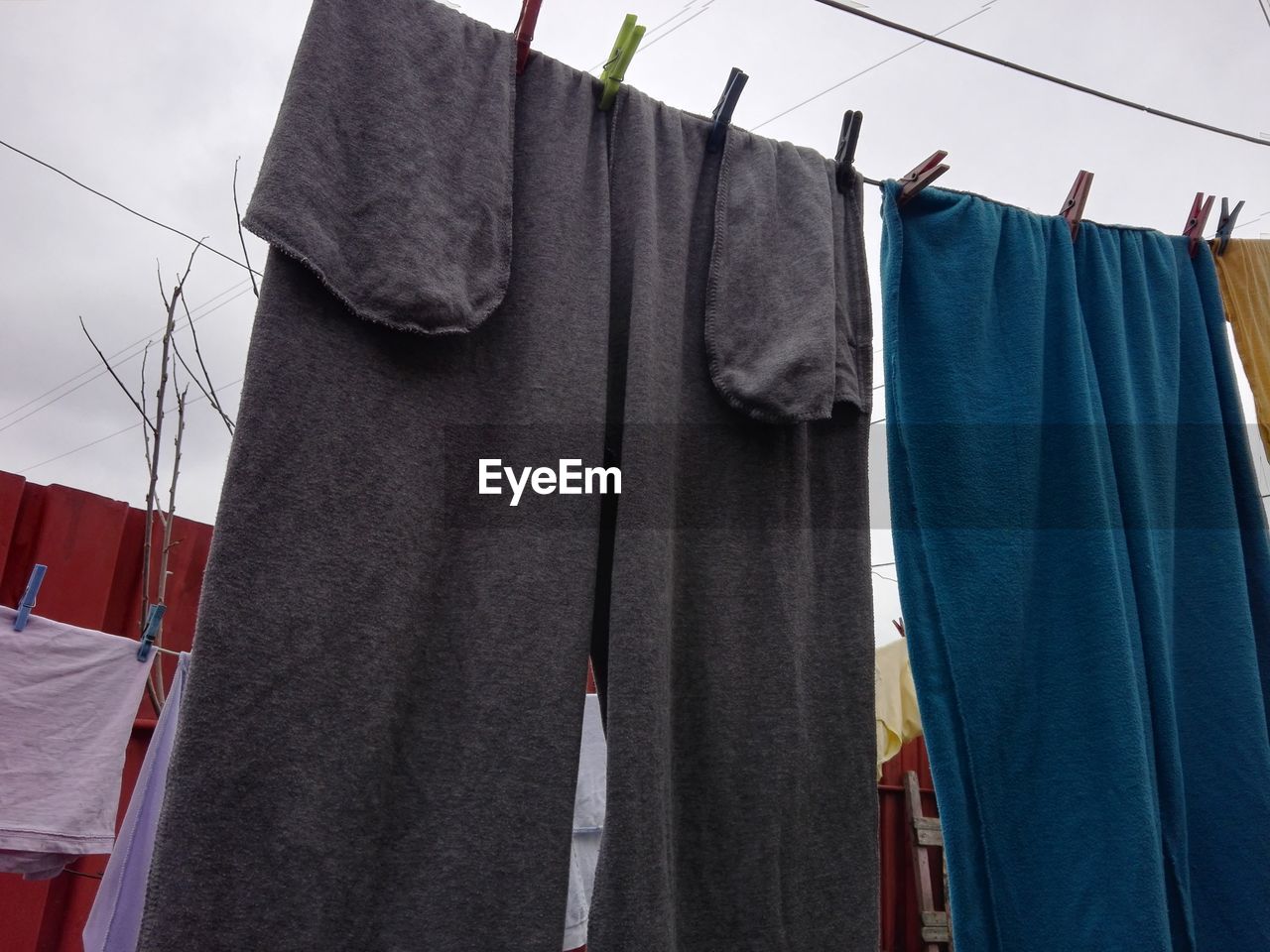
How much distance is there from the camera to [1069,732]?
0.91 meters

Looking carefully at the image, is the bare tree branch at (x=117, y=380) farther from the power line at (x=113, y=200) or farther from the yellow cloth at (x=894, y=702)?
the yellow cloth at (x=894, y=702)

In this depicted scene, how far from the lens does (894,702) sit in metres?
2.82

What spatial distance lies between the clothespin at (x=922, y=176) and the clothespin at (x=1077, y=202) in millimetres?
262

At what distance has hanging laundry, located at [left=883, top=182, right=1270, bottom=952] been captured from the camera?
868mm

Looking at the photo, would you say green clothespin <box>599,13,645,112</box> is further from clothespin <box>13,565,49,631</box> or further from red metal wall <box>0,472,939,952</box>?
red metal wall <box>0,472,939,952</box>

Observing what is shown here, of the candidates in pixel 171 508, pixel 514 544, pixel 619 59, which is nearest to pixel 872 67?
pixel 619 59

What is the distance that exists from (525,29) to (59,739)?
159 centimetres

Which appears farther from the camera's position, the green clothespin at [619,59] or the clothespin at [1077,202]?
the clothespin at [1077,202]

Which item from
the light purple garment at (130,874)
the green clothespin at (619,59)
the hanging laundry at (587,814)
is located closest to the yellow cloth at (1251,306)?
the green clothespin at (619,59)

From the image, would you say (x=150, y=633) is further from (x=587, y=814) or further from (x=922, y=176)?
(x=922, y=176)

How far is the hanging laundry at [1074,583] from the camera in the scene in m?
0.87

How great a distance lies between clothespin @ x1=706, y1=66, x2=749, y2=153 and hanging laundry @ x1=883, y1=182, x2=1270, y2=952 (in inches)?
10.3

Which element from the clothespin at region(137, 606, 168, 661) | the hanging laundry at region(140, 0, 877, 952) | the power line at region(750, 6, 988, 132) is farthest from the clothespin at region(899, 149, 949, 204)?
the clothespin at region(137, 606, 168, 661)

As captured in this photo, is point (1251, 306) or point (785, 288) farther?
point (1251, 306)
